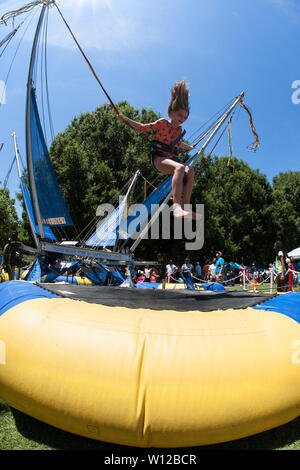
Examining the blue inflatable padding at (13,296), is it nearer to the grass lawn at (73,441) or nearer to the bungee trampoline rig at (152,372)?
the bungee trampoline rig at (152,372)

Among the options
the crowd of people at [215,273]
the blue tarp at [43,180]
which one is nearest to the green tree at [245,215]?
the crowd of people at [215,273]

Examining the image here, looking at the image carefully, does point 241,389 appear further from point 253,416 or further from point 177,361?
point 177,361

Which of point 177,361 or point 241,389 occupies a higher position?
point 177,361

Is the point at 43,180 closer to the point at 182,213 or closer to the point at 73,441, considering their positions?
the point at 182,213

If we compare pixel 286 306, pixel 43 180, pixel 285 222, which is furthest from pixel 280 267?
pixel 285 222

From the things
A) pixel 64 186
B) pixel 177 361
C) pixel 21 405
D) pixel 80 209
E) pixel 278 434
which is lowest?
pixel 278 434

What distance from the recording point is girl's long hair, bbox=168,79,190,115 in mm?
3109

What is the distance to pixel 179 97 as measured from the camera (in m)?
3.12

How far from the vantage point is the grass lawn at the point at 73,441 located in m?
1.61

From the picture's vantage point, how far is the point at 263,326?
1.72 m

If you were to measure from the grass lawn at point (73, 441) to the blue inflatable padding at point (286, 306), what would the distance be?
0.66m

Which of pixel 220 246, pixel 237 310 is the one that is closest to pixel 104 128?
pixel 220 246

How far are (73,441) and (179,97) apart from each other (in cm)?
301

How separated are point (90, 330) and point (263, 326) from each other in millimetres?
957
